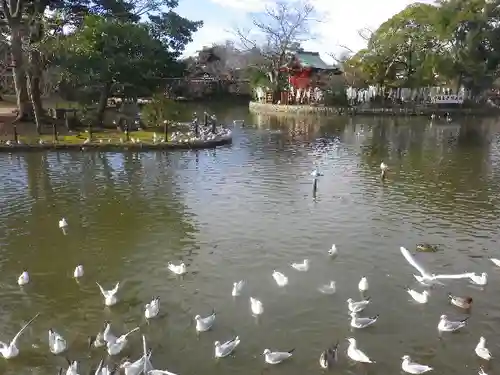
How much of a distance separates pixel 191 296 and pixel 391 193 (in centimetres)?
1093

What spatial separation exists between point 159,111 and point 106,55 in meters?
4.79

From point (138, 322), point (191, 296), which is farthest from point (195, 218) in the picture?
point (138, 322)

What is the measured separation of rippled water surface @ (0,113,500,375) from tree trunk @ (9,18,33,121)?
7.28 meters

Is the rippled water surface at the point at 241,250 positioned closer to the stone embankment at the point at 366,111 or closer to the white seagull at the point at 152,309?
the white seagull at the point at 152,309


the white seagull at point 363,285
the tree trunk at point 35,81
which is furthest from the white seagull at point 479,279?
the tree trunk at point 35,81

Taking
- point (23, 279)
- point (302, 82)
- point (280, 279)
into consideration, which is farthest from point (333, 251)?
point (302, 82)

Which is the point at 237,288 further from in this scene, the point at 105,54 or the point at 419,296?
the point at 105,54

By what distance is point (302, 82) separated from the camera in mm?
55344

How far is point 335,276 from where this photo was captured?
1188cm

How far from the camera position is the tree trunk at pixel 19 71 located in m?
28.0

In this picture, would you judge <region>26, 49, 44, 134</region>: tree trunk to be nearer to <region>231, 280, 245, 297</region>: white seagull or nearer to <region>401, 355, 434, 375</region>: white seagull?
<region>231, 280, 245, 297</region>: white seagull

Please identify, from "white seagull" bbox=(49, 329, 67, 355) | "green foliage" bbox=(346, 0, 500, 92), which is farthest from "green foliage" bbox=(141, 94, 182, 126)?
"green foliage" bbox=(346, 0, 500, 92)

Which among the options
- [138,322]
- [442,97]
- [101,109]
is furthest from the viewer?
[442,97]

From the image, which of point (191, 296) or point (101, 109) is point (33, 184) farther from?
point (101, 109)
